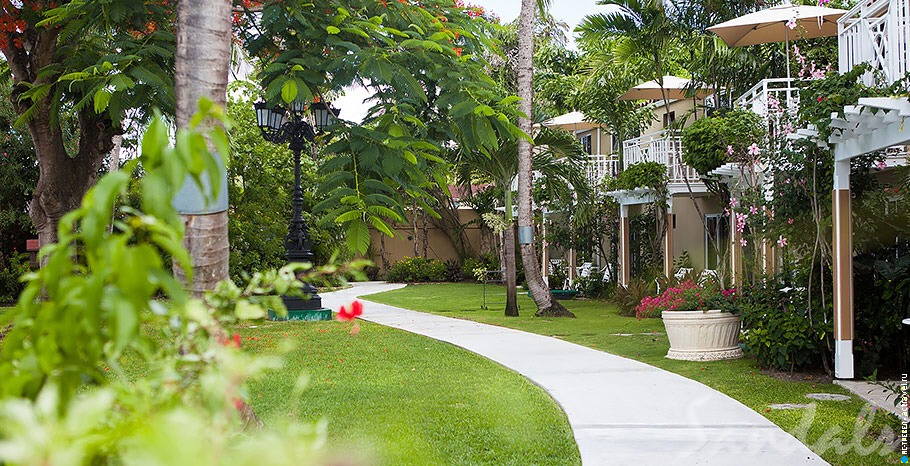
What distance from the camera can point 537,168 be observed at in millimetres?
21703

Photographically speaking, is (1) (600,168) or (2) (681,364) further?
(1) (600,168)

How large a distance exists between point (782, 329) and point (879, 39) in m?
3.11

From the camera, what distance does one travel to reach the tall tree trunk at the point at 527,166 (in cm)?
1764

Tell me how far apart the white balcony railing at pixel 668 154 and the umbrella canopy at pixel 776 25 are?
3331 millimetres

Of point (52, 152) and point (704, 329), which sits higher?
point (52, 152)

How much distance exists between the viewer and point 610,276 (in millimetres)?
23844

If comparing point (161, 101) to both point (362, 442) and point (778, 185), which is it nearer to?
point (362, 442)

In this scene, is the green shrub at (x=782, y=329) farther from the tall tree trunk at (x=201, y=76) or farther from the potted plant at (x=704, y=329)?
the tall tree trunk at (x=201, y=76)

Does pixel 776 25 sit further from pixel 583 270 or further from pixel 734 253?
pixel 583 270

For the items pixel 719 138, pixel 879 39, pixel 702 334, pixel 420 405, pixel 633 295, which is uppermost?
pixel 879 39

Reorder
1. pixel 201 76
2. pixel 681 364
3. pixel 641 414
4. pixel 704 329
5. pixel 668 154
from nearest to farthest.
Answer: pixel 201 76, pixel 641 414, pixel 681 364, pixel 704 329, pixel 668 154

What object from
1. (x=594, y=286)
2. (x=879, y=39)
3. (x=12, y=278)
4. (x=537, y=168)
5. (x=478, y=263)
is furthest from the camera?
(x=478, y=263)

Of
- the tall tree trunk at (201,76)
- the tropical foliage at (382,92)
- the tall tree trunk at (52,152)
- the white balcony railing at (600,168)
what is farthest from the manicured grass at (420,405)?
the white balcony railing at (600,168)

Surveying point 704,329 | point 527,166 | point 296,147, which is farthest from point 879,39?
point 296,147
